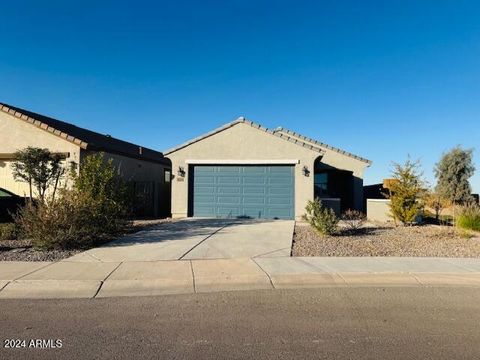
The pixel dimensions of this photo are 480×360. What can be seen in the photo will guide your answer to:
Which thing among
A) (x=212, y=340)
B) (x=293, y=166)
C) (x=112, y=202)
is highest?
(x=293, y=166)

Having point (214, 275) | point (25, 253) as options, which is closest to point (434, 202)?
point (214, 275)

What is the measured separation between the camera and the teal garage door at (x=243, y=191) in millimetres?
16609

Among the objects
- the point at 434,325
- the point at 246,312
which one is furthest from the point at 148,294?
the point at 434,325

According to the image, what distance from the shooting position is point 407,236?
11805 mm

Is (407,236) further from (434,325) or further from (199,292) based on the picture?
(199,292)

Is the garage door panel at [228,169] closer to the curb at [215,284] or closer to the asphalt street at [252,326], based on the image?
the curb at [215,284]

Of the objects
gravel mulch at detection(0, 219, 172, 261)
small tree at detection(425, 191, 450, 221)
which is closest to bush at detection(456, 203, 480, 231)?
small tree at detection(425, 191, 450, 221)

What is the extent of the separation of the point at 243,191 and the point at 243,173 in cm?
86

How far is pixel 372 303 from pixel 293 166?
37.2ft

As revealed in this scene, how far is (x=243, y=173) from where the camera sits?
1702 cm

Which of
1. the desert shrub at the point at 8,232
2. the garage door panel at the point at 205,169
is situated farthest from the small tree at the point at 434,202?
the desert shrub at the point at 8,232

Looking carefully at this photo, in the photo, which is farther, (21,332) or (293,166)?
(293,166)

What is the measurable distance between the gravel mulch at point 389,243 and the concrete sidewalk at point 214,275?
930mm

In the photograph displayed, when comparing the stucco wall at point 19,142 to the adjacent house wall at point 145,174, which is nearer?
the stucco wall at point 19,142
